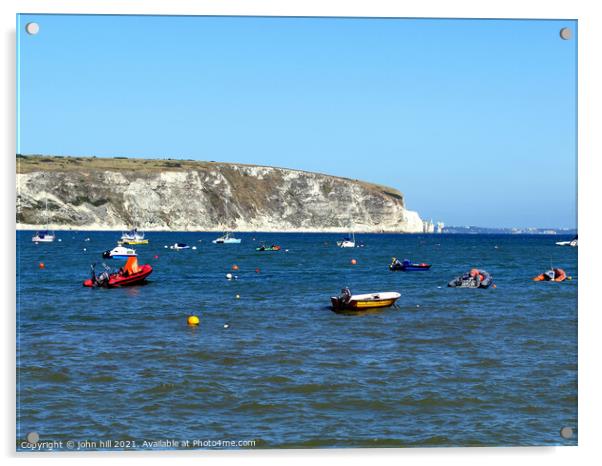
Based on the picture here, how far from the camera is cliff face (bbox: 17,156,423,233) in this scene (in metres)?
116

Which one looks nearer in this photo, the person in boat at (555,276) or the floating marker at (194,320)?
the floating marker at (194,320)

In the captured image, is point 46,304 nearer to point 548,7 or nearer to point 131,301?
point 131,301

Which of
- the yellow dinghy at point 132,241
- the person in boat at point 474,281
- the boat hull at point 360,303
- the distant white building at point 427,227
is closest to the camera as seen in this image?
the boat hull at point 360,303

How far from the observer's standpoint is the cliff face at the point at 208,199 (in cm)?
11569

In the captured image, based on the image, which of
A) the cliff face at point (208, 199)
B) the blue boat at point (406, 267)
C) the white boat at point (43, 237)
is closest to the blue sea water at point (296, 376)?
the blue boat at point (406, 267)

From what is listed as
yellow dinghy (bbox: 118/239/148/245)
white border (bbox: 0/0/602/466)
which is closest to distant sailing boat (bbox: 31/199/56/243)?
yellow dinghy (bbox: 118/239/148/245)

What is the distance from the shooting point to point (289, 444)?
11.1 m

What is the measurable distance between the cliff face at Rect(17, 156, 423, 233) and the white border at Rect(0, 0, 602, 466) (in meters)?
87.6

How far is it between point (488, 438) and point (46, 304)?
13.6 m

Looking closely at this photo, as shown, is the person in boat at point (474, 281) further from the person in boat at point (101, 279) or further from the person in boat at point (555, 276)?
the person in boat at point (101, 279)

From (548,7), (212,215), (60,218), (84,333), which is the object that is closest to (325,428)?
(548,7)
